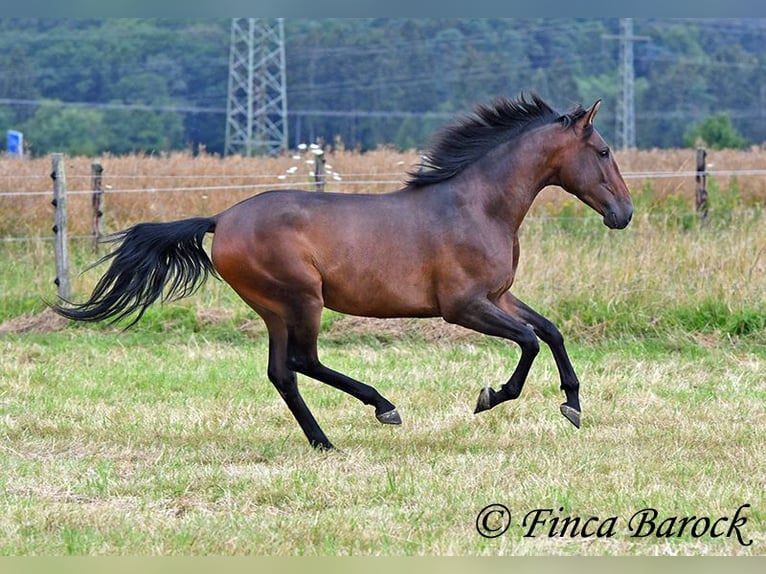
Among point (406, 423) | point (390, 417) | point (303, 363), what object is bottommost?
Answer: point (406, 423)

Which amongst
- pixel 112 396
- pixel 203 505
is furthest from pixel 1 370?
pixel 203 505

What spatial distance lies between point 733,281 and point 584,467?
500 centimetres

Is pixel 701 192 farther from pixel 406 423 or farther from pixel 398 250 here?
pixel 398 250

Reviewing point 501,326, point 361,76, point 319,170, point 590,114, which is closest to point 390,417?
point 501,326

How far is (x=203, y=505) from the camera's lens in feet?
16.9

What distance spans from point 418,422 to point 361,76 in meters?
39.1

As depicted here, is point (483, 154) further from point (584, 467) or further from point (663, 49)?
point (663, 49)

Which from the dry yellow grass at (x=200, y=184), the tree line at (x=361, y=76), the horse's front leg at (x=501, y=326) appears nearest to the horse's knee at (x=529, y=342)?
the horse's front leg at (x=501, y=326)

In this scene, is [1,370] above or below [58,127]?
below

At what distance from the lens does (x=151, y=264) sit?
662 cm

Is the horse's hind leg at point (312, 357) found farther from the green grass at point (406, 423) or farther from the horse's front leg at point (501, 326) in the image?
the horse's front leg at point (501, 326)

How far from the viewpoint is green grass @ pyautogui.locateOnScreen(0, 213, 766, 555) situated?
15.8 feet

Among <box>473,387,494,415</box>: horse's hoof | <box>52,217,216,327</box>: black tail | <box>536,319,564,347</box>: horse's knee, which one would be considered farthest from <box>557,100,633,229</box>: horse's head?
<box>52,217,216,327</box>: black tail

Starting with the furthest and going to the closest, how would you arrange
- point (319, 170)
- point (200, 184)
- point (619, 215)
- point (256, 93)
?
1. point (256, 93)
2. point (200, 184)
3. point (319, 170)
4. point (619, 215)
